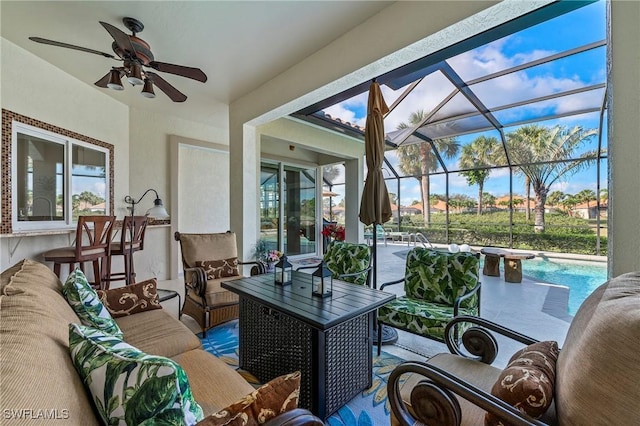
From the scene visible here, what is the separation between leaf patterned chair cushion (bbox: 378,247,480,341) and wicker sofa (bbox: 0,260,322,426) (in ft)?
4.53

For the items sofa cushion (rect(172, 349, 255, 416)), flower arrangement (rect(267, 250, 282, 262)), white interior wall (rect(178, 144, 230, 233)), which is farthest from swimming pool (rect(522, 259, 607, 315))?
white interior wall (rect(178, 144, 230, 233))

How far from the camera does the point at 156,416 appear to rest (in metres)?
0.67

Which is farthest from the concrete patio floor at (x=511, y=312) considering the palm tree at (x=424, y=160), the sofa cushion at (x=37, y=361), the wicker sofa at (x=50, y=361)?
the palm tree at (x=424, y=160)

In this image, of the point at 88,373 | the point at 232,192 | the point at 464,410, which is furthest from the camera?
the point at 232,192

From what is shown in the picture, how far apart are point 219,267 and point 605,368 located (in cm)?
318

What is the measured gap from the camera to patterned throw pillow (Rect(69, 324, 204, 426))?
0.67 m

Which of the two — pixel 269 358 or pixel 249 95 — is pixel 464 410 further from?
pixel 249 95

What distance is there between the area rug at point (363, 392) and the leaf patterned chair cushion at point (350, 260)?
2.39ft

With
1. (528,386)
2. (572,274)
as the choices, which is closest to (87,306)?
(528,386)

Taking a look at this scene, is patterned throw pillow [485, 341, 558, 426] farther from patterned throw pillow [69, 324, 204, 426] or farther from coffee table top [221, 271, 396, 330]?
patterned throw pillow [69, 324, 204, 426]

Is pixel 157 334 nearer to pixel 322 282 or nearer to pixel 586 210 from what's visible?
pixel 322 282

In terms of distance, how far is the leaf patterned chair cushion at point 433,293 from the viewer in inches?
82.6

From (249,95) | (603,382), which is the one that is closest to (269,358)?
(603,382)

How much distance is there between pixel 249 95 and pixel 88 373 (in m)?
3.98
